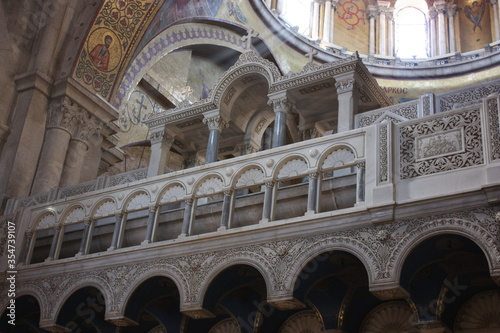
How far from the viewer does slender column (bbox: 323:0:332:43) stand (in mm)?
22447

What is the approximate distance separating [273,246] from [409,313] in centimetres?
204

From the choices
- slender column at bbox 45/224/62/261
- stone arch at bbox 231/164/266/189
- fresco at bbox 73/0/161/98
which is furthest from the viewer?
fresco at bbox 73/0/161/98

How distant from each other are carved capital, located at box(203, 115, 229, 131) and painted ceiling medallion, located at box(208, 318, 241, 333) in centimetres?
344

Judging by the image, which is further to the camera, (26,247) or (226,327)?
(26,247)

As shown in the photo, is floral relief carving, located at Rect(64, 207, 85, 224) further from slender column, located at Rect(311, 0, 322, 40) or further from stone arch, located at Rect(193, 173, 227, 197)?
slender column, located at Rect(311, 0, 322, 40)

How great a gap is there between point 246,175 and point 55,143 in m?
6.33

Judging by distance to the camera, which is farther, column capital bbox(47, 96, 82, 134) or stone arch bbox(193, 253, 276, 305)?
column capital bbox(47, 96, 82, 134)

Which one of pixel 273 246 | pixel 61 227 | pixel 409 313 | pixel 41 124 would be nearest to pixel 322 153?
pixel 273 246

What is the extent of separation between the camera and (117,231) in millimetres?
10648

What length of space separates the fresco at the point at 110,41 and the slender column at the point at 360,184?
8690 millimetres

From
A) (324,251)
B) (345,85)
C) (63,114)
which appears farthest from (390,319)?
(63,114)

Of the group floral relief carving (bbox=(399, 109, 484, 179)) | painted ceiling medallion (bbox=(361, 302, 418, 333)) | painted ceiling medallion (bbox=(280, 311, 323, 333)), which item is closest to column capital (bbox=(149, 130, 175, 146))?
painted ceiling medallion (bbox=(280, 311, 323, 333))

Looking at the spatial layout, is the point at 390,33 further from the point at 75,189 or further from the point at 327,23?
the point at 75,189

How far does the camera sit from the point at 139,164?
1850 centimetres
